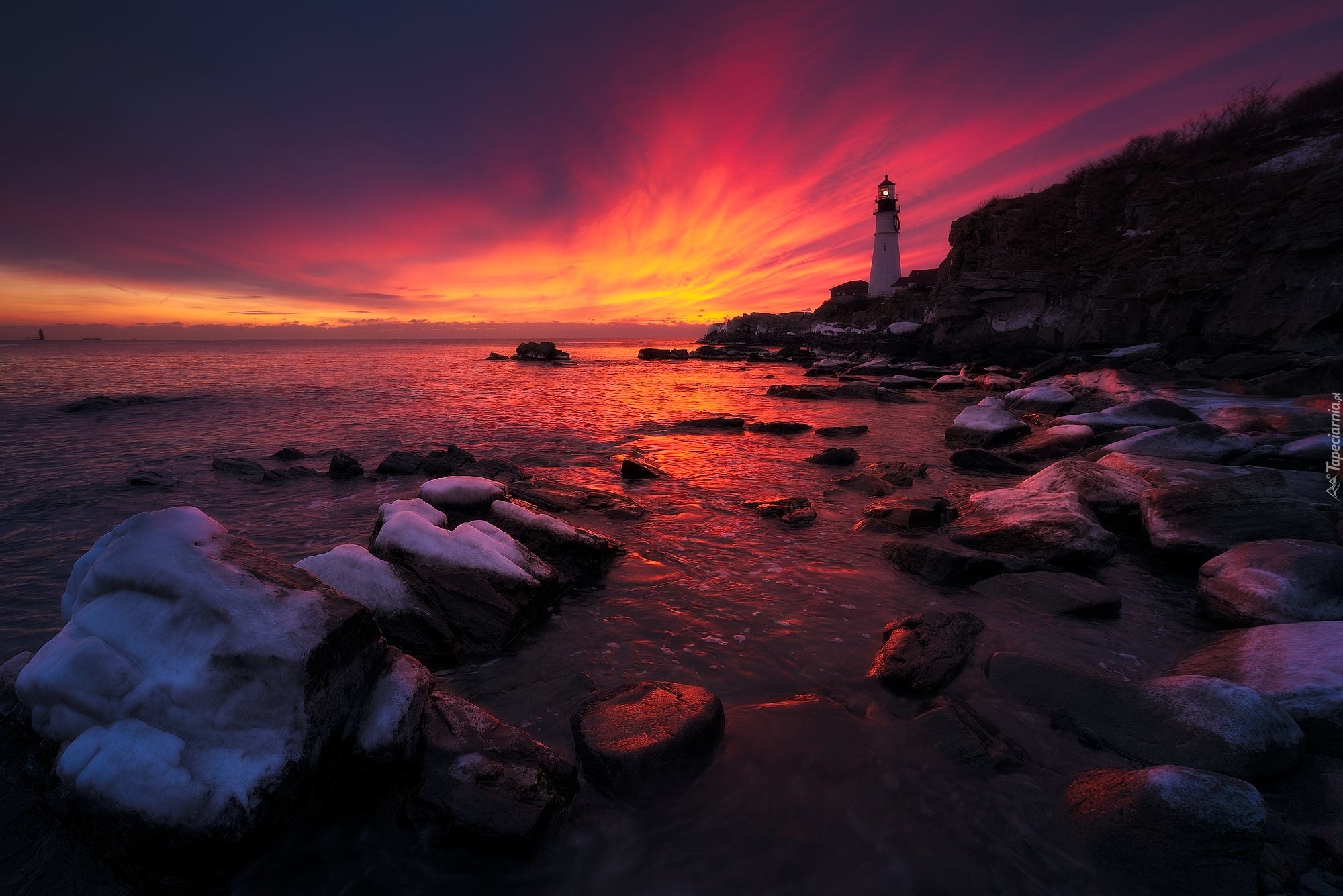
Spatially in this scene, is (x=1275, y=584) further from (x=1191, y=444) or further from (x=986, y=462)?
(x=986, y=462)

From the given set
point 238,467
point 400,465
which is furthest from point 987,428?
point 238,467

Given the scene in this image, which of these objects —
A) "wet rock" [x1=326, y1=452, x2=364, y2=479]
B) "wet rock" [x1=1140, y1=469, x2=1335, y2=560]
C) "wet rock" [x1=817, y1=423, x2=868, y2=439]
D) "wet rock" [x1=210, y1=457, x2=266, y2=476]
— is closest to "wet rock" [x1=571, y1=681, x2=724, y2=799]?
"wet rock" [x1=1140, y1=469, x2=1335, y2=560]

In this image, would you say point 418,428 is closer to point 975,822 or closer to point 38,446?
point 38,446

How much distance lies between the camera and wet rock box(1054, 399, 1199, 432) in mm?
12281

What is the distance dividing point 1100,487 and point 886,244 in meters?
72.2

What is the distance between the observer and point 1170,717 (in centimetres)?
342

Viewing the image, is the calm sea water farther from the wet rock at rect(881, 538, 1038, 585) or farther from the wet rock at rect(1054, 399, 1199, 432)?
the wet rock at rect(1054, 399, 1199, 432)

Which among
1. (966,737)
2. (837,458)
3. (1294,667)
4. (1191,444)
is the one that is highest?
(1191,444)

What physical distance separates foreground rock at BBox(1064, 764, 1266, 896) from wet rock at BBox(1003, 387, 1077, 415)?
58.8ft

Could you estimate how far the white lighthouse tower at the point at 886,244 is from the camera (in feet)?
220

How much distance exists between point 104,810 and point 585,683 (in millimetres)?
2724

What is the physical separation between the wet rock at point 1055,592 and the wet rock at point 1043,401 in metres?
14.6

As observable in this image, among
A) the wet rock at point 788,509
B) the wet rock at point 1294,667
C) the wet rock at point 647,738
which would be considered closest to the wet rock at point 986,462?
the wet rock at point 788,509

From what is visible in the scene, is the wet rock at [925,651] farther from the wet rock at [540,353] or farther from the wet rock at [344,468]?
the wet rock at [540,353]
